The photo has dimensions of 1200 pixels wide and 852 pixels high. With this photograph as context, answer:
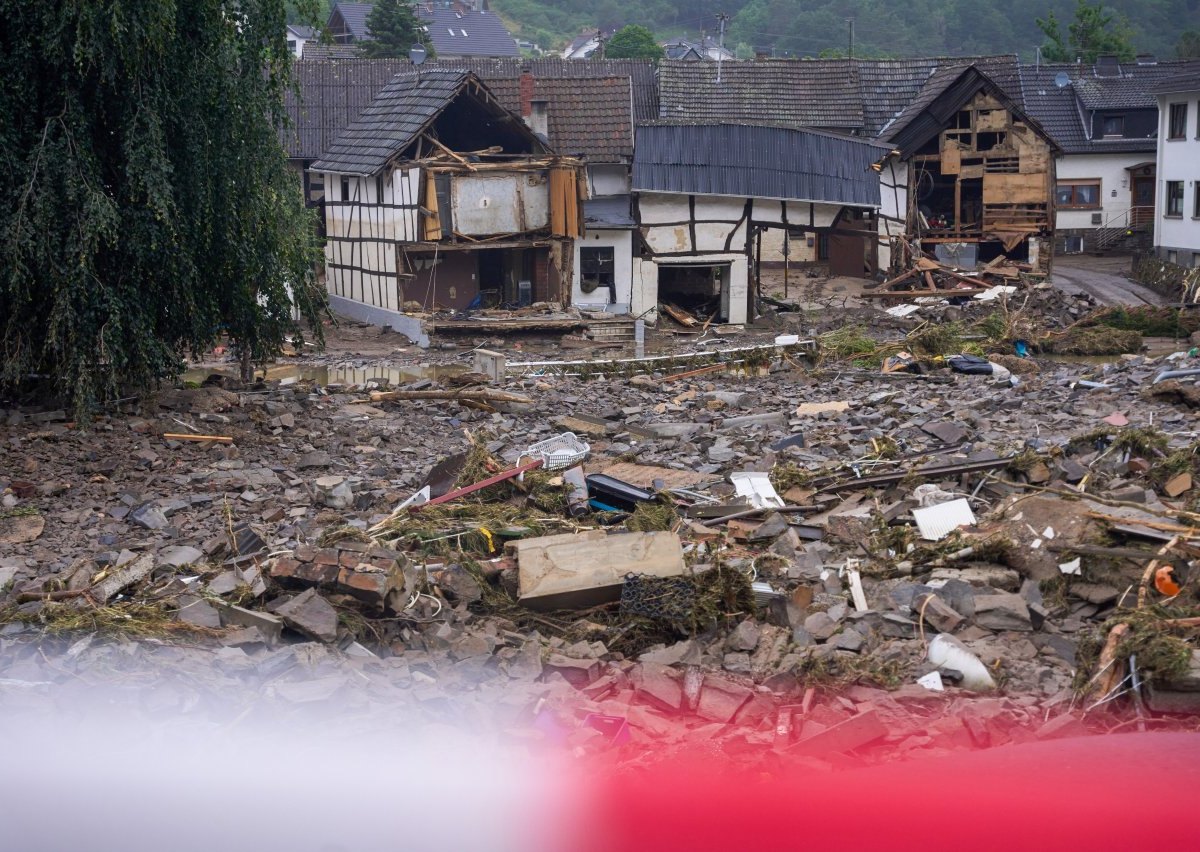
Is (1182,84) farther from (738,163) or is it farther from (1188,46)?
(1188,46)

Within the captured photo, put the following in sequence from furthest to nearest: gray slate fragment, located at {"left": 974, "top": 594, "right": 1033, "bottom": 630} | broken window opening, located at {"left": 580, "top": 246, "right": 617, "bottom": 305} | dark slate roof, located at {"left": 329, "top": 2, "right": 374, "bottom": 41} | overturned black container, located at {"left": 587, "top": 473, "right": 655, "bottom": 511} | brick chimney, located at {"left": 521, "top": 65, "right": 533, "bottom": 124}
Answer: dark slate roof, located at {"left": 329, "top": 2, "right": 374, "bottom": 41} < brick chimney, located at {"left": 521, "top": 65, "right": 533, "bottom": 124} < broken window opening, located at {"left": 580, "top": 246, "right": 617, "bottom": 305} < overturned black container, located at {"left": 587, "top": 473, "right": 655, "bottom": 511} < gray slate fragment, located at {"left": 974, "top": 594, "right": 1033, "bottom": 630}

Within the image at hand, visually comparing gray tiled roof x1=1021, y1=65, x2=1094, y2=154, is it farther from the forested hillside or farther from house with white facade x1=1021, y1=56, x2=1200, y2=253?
the forested hillside

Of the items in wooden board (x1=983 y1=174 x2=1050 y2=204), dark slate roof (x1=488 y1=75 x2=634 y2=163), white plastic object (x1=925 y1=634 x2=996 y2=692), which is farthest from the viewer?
wooden board (x1=983 y1=174 x2=1050 y2=204)

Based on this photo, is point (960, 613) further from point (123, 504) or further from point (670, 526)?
point (123, 504)

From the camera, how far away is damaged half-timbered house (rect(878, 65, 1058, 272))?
3241 centimetres

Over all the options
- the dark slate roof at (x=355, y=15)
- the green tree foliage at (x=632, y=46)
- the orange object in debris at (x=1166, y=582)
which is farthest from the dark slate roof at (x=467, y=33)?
the orange object in debris at (x=1166, y=582)

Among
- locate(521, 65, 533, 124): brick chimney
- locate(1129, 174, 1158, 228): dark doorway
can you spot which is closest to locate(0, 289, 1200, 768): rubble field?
locate(521, 65, 533, 124): brick chimney

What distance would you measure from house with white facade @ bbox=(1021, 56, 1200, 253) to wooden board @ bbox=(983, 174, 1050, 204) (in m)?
8.53

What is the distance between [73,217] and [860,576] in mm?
9013

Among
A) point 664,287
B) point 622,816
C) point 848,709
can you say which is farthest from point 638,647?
point 664,287

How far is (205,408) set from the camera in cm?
1506

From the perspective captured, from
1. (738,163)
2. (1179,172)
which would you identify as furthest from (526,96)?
(1179,172)

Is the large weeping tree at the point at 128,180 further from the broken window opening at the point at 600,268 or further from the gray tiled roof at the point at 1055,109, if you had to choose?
the gray tiled roof at the point at 1055,109

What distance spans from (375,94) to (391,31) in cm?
1738
